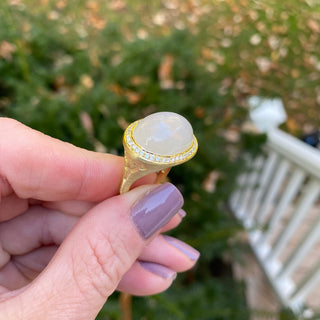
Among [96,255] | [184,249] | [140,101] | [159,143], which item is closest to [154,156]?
[159,143]

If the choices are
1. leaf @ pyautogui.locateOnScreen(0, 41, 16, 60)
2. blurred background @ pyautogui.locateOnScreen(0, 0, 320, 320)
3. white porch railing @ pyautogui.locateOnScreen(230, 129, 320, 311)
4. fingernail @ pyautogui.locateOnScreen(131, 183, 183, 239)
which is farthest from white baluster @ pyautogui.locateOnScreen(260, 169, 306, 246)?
leaf @ pyautogui.locateOnScreen(0, 41, 16, 60)

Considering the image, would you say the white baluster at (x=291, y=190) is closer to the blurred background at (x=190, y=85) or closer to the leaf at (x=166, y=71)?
the blurred background at (x=190, y=85)

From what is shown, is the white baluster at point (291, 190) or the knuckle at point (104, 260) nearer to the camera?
the knuckle at point (104, 260)

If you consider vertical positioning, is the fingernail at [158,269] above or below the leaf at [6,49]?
below

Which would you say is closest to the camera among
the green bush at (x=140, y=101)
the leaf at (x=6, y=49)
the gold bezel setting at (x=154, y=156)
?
the gold bezel setting at (x=154, y=156)

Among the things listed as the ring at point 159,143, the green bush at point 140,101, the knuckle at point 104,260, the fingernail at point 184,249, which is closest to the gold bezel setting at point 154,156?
the ring at point 159,143

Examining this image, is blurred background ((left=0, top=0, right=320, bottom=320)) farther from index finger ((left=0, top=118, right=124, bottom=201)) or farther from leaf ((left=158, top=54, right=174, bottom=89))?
index finger ((left=0, top=118, right=124, bottom=201))

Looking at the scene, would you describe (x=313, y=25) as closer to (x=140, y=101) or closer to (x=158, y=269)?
(x=140, y=101)

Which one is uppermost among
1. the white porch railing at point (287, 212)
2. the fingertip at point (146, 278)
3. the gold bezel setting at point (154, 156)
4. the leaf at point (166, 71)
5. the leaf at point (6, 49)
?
the gold bezel setting at point (154, 156)

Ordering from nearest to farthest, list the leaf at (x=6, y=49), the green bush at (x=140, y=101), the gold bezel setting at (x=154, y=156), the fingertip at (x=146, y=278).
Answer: the gold bezel setting at (x=154, y=156) < the fingertip at (x=146, y=278) < the green bush at (x=140, y=101) < the leaf at (x=6, y=49)

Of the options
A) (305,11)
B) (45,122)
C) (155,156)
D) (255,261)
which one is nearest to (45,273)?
(155,156)
